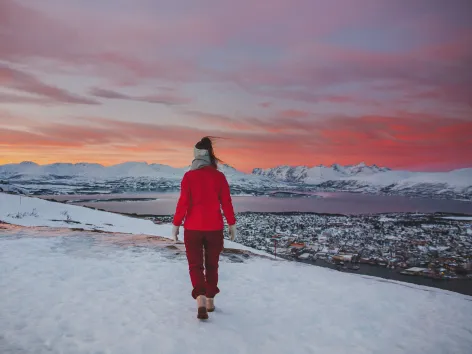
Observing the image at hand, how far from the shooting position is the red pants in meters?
4.52

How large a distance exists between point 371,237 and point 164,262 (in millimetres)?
60492

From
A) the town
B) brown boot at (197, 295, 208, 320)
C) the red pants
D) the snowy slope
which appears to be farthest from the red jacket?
the town

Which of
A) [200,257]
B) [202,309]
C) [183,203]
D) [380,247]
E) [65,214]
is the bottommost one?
[380,247]

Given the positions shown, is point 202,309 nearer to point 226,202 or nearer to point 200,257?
point 200,257

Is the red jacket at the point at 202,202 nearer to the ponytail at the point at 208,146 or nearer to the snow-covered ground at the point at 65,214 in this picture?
the ponytail at the point at 208,146

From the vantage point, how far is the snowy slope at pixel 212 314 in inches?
152

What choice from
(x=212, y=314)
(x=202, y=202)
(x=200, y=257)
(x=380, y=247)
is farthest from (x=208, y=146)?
(x=380, y=247)

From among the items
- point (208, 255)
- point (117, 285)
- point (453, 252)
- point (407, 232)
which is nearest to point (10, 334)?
point (117, 285)

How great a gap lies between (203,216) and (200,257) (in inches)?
24.0

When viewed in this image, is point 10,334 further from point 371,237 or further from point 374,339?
point 371,237

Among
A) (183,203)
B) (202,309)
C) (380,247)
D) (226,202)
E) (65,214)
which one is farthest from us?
(380,247)

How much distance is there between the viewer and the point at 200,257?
4570 mm

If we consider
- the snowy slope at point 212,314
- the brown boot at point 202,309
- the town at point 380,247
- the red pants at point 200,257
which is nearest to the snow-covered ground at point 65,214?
the town at point 380,247

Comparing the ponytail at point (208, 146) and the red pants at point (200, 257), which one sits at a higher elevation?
the ponytail at point (208, 146)
